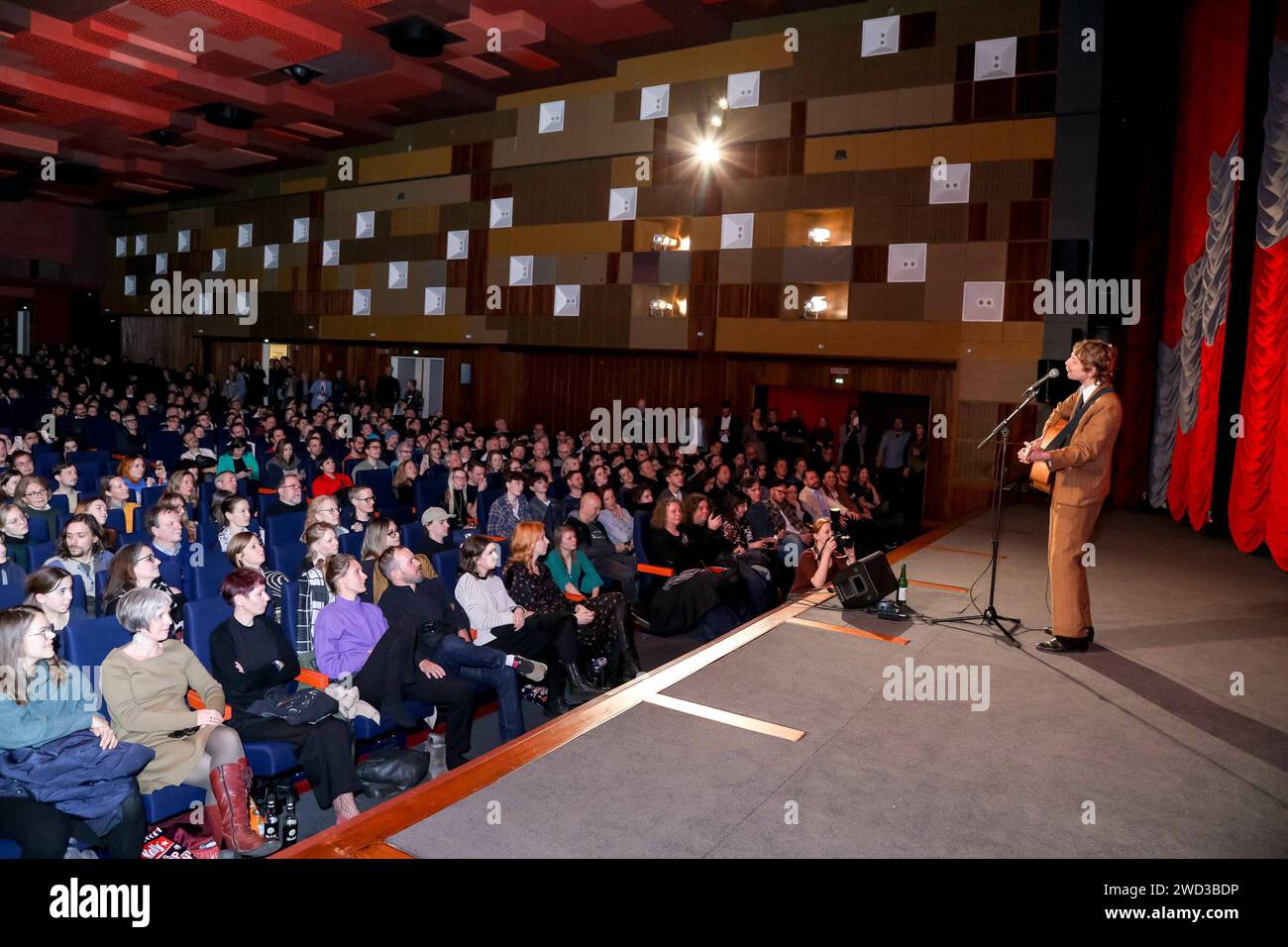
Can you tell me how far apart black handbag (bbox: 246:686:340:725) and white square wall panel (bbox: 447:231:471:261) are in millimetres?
12836

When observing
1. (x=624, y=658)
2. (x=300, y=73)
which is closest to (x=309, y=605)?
(x=624, y=658)

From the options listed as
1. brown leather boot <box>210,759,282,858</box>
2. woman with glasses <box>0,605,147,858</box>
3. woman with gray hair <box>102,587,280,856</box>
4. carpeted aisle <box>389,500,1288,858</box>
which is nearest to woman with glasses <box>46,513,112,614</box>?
woman with gray hair <box>102,587,280,856</box>

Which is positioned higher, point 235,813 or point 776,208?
point 776,208

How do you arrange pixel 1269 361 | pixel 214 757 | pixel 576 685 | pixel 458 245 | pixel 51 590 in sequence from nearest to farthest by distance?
1. pixel 214 757
2. pixel 51 590
3. pixel 576 685
4. pixel 1269 361
5. pixel 458 245

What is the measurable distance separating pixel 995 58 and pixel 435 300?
32.1 feet

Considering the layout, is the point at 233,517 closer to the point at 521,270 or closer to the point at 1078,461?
the point at 1078,461

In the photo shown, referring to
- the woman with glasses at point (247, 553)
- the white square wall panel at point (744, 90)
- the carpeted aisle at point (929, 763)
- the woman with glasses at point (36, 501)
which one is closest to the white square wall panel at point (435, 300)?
the white square wall panel at point (744, 90)

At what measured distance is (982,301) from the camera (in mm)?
10562

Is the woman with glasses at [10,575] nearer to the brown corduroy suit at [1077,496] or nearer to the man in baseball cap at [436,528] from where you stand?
the man in baseball cap at [436,528]

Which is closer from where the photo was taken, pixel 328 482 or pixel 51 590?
pixel 51 590

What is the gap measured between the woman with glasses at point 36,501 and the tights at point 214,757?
10.1 ft

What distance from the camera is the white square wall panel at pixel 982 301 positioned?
1047 centimetres
